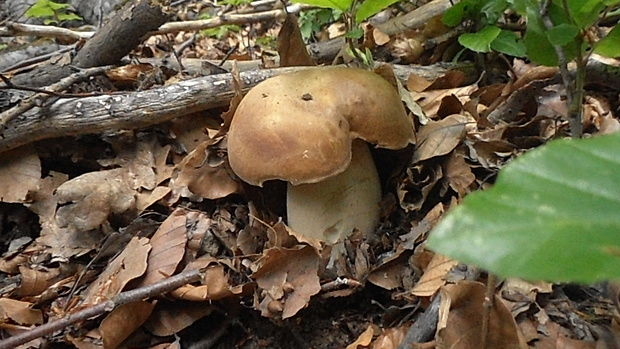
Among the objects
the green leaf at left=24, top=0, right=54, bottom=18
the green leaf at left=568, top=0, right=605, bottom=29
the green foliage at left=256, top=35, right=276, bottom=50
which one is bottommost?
the green foliage at left=256, top=35, right=276, bottom=50

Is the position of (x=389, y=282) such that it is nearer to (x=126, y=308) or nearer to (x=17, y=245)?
(x=126, y=308)

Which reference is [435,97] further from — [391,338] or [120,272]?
[120,272]

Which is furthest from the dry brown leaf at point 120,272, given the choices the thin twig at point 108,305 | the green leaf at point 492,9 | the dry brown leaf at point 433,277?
the green leaf at point 492,9

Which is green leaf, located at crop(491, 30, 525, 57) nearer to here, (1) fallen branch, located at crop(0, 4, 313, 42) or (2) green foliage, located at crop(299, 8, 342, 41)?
(1) fallen branch, located at crop(0, 4, 313, 42)

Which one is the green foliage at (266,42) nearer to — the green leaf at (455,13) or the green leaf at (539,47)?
the green leaf at (455,13)

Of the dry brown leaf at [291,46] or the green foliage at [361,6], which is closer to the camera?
the green foliage at [361,6]

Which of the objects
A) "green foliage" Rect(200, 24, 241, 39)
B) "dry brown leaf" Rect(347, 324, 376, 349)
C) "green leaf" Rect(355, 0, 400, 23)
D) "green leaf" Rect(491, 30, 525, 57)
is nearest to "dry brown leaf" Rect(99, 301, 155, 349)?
"dry brown leaf" Rect(347, 324, 376, 349)

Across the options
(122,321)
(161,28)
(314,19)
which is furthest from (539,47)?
(314,19)
